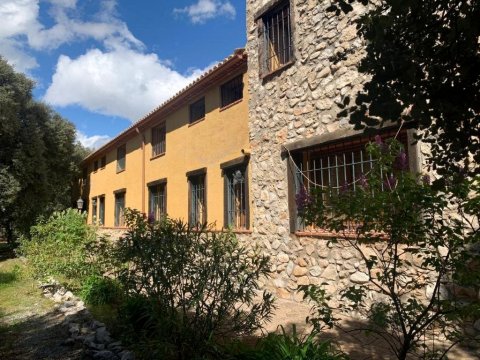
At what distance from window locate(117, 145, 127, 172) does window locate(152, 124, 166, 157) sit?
139 inches

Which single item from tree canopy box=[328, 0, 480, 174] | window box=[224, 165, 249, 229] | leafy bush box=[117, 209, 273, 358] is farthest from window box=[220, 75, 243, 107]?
tree canopy box=[328, 0, 480, 174]

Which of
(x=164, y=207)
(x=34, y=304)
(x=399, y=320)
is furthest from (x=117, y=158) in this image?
(x=399, y=320)

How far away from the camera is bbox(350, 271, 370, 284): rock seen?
18.2 ft

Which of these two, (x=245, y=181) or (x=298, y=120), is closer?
(x=298, y=120)

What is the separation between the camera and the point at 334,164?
6.59m

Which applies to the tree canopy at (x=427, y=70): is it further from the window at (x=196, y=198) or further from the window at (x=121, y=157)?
the window at (x=121, y=157)

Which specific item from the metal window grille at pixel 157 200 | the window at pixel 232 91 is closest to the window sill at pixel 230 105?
the window at pixel 232 91

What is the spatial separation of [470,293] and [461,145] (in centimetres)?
343

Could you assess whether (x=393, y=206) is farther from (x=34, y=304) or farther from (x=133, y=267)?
(x=34, y=304)

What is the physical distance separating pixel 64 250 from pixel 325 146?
6.60 meters

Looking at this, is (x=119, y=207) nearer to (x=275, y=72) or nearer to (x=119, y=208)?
A: (x=119, y=208)

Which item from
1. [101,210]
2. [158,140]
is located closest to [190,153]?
[158,140]

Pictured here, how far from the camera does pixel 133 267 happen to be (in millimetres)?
4418

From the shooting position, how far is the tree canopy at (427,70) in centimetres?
165
